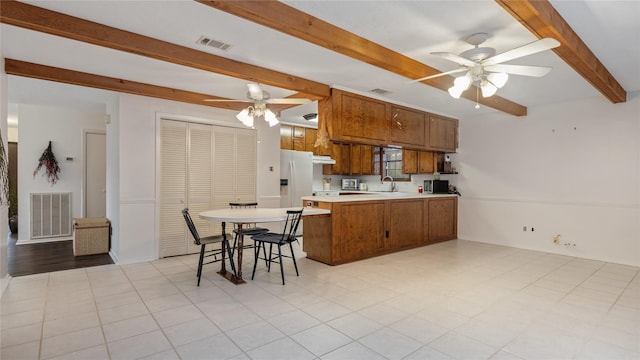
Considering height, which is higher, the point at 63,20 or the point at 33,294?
the point at 63,20

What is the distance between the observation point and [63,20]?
8.05 ft

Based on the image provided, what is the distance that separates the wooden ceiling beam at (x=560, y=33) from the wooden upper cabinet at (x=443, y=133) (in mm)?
2395

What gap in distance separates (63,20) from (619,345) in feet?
15.6

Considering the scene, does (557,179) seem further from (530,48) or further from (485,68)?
(530,48)

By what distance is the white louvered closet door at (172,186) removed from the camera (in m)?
4.65

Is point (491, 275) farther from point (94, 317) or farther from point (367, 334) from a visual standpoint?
point (94, 317)

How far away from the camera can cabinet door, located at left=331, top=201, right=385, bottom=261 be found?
14.4 ft

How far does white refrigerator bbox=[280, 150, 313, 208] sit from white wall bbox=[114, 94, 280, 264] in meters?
2.11

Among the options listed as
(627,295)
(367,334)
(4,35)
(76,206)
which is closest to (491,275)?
(627,295)

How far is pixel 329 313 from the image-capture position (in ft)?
9.23

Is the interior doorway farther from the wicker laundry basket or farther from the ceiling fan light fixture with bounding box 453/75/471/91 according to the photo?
the ceiling fan light fixture with bounding box 453/75/471/91

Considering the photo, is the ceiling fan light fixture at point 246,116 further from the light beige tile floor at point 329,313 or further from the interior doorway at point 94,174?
the interior doorway at point 94,174

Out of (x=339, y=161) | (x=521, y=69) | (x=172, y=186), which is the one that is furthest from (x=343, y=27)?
(x=339, y=161)

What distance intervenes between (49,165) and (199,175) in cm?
310
